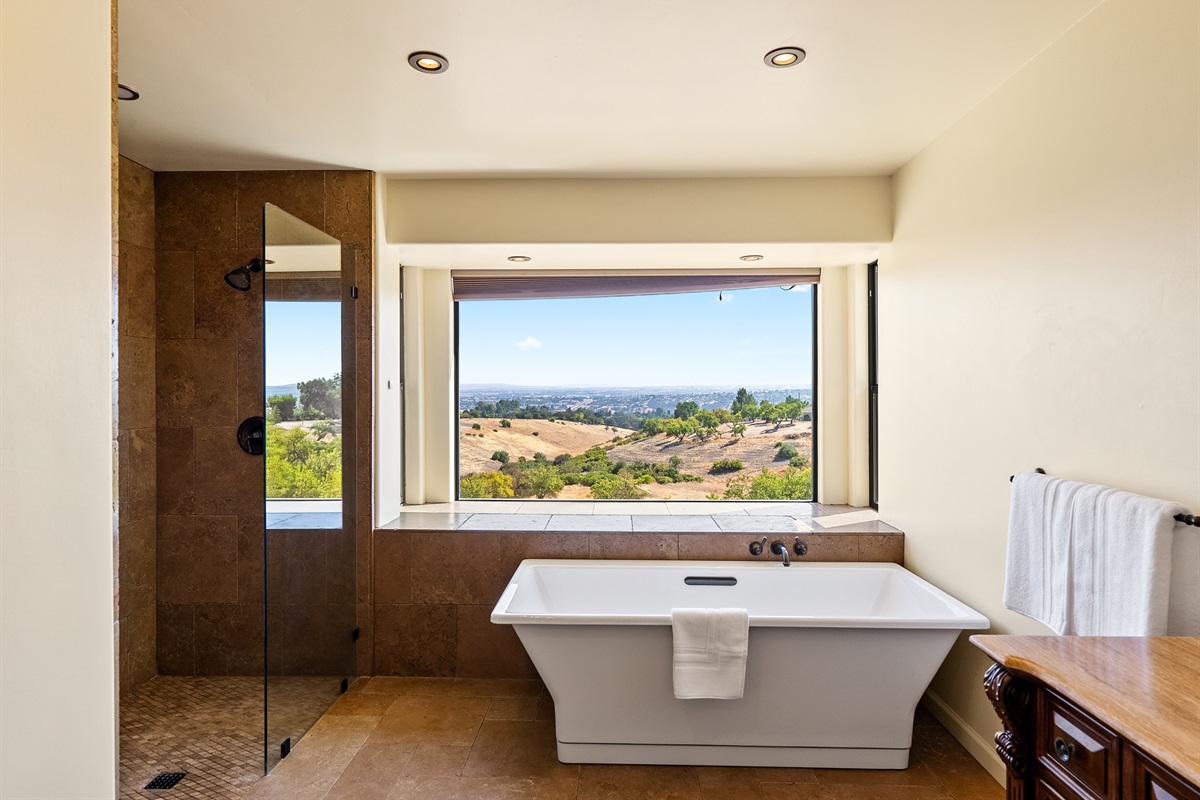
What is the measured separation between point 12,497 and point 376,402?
7.83 ft

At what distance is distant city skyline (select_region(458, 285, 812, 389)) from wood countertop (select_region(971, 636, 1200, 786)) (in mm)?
2840

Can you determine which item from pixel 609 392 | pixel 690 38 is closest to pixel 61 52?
pixel 690 38

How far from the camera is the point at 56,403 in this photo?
1071 mm

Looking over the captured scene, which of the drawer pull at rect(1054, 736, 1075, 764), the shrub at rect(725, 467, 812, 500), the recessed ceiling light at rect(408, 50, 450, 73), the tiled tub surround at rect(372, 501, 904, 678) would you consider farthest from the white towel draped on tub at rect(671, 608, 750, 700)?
the recessed ceiling light at rect(408, 50, 450, 73)

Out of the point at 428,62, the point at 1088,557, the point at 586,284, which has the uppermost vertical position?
the point at 428,62

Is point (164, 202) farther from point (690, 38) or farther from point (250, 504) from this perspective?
point (690, 38)

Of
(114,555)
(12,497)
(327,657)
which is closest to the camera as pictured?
(12,497)

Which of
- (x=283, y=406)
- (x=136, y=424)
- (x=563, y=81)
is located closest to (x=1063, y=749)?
(x=563, y=81)

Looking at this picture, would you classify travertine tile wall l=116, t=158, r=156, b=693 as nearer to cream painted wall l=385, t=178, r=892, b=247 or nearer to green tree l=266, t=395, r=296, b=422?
green tree l=266, t=395, r=296, b=422

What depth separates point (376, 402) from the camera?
11.0ft

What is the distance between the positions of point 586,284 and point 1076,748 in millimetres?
3345

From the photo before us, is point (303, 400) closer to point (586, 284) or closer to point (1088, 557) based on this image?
point (586, 284)

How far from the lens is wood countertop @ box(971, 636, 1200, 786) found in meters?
1.02

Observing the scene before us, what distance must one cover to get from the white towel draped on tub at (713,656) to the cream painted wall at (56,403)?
1732 millimetres
